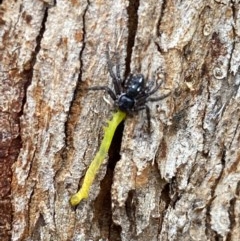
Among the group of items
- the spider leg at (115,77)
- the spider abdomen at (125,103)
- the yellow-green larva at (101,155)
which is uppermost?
the spider leg at (115,77)

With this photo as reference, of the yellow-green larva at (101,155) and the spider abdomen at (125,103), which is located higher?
the spider abdomen at (125,103)

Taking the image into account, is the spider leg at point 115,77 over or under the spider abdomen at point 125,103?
over

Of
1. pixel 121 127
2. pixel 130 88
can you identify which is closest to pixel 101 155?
pixel 121 127

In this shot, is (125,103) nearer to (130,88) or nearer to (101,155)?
(130,88)

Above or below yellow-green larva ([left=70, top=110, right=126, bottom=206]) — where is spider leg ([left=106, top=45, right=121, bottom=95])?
above

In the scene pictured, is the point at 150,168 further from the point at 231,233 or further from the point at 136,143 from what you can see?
the point at 231,233

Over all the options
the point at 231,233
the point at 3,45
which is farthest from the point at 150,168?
the point at 3,45

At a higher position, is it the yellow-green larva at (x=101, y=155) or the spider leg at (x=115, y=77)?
the spider leg at (x=115, y=77)

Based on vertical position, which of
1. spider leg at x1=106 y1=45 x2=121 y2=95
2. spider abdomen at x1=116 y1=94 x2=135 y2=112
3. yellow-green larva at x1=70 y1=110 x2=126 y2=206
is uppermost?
spider leg at x1=106 y1=45 x2=121 y2=95
